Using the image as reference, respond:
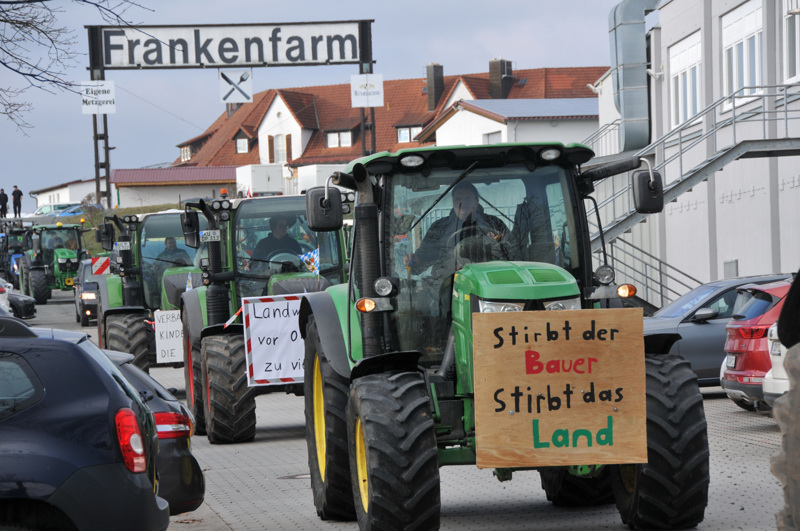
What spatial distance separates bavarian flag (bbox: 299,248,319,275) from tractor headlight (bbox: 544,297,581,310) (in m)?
7.13

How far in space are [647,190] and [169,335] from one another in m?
10.1

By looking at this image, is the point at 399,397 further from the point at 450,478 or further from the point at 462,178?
the point at 450,478

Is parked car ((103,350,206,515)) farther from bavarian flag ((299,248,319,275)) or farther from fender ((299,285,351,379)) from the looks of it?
bavarian flag ((299,248,319,275))

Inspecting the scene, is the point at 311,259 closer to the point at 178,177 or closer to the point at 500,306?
the point at 500,306

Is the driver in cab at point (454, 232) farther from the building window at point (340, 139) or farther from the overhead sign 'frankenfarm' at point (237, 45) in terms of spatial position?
the building window at point (340, 139)

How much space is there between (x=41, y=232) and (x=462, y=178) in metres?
37.0

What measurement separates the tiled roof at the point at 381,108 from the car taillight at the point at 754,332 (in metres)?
67.9

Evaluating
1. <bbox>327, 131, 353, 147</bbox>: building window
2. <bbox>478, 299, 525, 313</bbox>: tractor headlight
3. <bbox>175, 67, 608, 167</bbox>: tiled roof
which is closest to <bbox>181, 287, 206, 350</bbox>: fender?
<bbox>478, 299, 525, 313</bbox>: tractor headlight

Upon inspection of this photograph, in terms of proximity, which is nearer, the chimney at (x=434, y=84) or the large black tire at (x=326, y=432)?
the large black tire at (x=326, y=432)

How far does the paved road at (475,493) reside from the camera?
28.8 ft

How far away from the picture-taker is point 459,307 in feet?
26.1

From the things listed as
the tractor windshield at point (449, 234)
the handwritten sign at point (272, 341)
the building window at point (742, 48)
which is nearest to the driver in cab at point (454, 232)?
the tractor windshield at point (449, 234)

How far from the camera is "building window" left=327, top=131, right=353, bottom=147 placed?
90.5 m

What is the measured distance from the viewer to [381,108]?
308 feet
